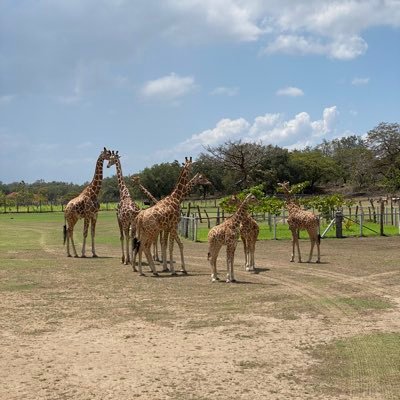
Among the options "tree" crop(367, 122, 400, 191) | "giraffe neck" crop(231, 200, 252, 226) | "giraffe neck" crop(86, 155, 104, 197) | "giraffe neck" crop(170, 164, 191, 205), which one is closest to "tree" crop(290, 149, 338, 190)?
"tree" crop(367, 122, 400, 191)

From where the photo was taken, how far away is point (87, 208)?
1914 centimetres

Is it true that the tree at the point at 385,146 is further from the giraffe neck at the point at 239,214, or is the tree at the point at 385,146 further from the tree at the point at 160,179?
the giraffe neck at the point at 239,214

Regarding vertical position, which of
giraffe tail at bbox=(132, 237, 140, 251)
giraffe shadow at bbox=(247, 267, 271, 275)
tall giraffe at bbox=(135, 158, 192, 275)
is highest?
tall giraffe at bbox=(135, 158, 192, 275)

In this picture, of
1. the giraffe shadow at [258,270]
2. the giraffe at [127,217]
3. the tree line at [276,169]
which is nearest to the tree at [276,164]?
the tree line at [276,169]

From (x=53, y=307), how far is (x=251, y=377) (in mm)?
5204

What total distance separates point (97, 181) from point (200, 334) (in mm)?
12157

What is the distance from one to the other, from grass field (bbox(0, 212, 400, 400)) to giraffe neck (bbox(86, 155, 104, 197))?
16.3 feet

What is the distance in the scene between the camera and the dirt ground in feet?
20.1

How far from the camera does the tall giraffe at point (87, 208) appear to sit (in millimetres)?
19047

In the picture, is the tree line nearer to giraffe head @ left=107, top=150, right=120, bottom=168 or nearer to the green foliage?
the green foliage

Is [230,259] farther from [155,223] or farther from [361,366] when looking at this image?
[361,366]

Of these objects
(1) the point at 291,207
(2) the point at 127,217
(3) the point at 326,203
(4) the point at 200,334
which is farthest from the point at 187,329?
(3) the point at 326,203

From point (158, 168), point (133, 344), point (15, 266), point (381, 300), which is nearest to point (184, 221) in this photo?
point (15, 266)

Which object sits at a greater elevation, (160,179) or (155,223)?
(160,179)
